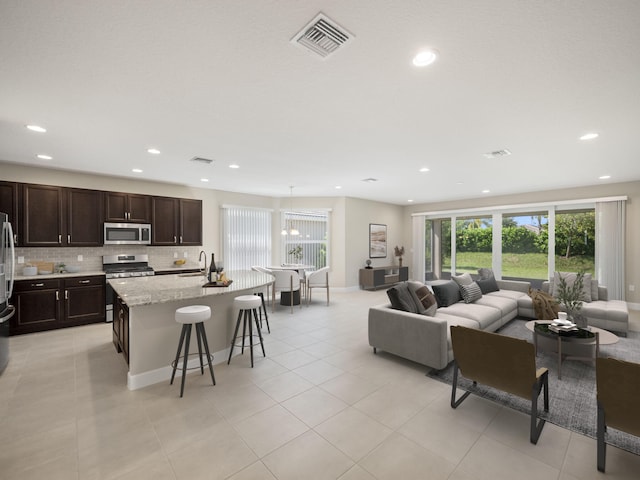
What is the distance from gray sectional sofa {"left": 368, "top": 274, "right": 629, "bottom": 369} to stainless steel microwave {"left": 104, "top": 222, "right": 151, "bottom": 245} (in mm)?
4659

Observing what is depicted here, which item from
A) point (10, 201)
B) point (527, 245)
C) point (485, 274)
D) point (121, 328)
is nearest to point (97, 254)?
point (10, 201)

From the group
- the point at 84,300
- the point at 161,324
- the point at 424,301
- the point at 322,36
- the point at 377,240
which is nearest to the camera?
the point at 322,36

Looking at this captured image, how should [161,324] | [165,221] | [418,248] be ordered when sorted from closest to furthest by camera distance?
1. [161,324]
2. [165,221]
3. [418,248]

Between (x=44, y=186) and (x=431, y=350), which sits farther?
(x=44, y=186)

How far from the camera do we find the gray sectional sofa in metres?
3.18

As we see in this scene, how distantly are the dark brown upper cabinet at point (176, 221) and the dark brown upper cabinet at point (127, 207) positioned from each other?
0.15m

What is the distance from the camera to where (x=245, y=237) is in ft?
24.9

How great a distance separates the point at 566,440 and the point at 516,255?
6.61 m

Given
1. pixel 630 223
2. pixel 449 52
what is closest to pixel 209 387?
pixel 449 52

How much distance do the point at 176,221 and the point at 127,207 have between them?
0.92 m

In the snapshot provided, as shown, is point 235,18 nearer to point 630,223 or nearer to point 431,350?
point 431,350

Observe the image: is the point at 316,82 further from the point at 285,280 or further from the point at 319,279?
the point at 319,279

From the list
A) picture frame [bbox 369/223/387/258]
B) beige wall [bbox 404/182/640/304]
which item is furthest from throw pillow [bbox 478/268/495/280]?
picture frame [bbox 369/223/387/258]

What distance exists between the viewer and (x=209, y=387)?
2.91 metres
